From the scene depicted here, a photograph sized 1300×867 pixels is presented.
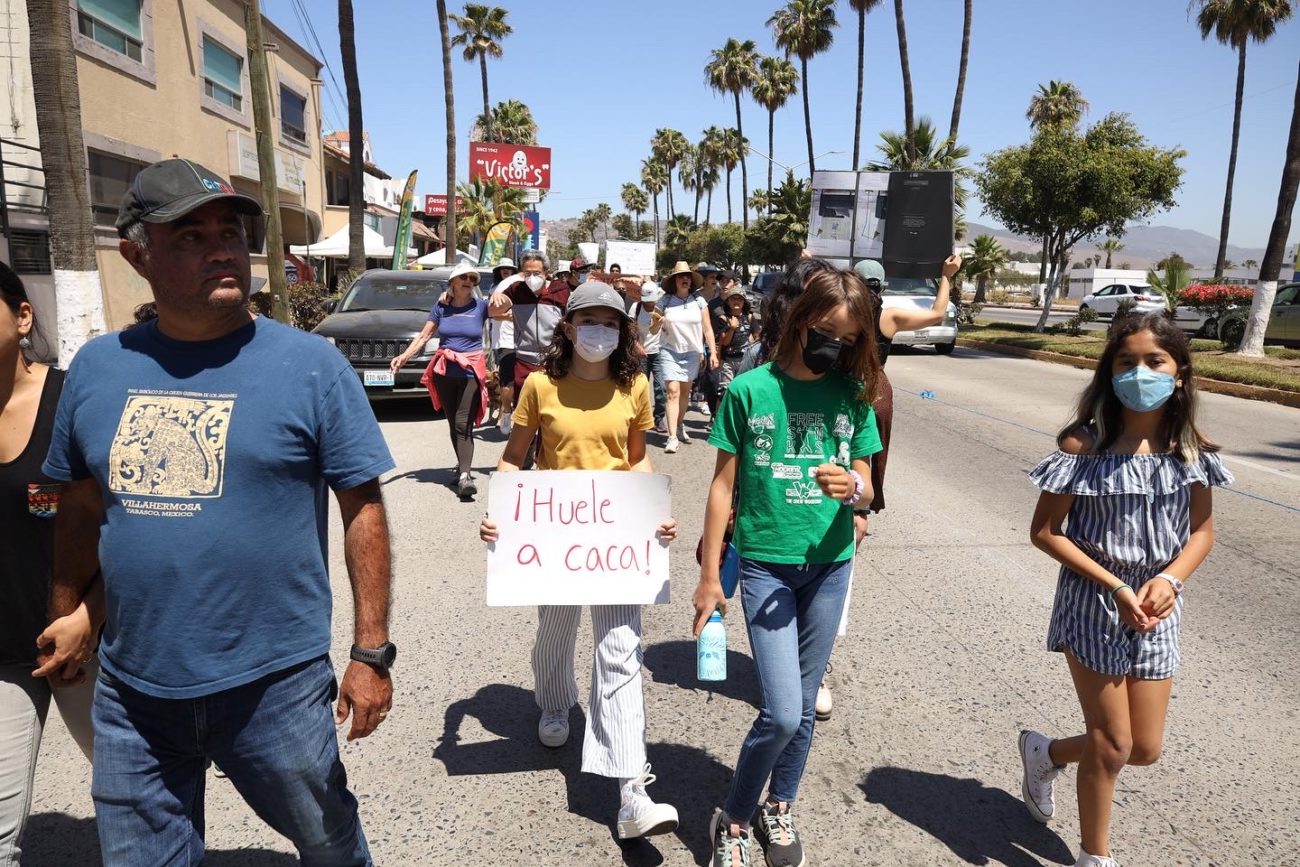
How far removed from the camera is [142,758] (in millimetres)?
2023

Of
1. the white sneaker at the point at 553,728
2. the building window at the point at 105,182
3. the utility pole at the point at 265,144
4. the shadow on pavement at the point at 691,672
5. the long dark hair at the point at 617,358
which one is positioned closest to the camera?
the long dark hair at the point at 617,358

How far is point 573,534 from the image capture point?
3293 millimetres

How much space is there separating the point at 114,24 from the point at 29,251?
5.12 meters

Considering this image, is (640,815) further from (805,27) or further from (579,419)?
(805,27)

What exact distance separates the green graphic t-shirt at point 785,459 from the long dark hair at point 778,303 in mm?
384

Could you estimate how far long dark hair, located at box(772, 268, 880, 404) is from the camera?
9.20 feet

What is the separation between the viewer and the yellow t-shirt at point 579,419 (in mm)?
3482

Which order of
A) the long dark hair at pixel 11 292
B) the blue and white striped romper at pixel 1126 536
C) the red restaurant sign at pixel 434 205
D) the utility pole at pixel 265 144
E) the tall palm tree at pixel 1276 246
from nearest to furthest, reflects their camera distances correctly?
the long dark hair at pixel 11 292
the blue and white striped romper at pixel 1126 536
the utility pole at pixel 265 144
the tall palm tree at pixel 1276 246
the red restaurant sign at pixel 434 205

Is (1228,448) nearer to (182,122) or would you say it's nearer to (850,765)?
(850,765)

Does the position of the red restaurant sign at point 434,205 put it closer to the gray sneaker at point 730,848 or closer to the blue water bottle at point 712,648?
the blue water bottle at point 712,648

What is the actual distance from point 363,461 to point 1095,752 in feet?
7.36

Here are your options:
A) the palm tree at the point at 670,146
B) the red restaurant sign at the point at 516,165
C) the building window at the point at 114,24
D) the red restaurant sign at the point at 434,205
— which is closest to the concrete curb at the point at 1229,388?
the building window at the point at 114,24

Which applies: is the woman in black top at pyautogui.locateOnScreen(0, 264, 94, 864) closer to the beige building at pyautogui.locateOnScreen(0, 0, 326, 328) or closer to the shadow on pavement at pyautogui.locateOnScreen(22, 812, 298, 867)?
the shadow on pavement at pyautogui.locateOnScreen(22, 812, 298, 867)

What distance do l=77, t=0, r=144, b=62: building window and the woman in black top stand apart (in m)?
17.9
